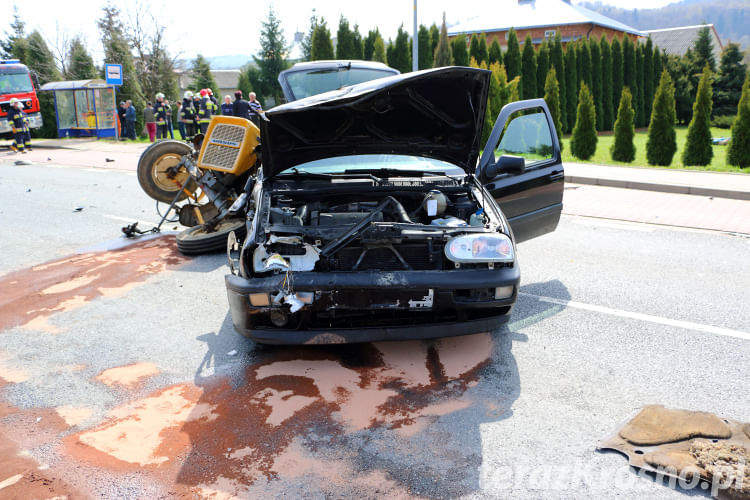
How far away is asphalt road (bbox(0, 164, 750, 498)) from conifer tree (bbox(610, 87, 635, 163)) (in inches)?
438

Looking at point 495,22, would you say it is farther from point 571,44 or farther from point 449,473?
point 449,473

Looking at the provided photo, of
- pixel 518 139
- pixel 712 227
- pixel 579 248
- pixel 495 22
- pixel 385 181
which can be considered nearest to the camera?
pixel 385 181

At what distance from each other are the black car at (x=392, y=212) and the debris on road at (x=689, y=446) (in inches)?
43.3

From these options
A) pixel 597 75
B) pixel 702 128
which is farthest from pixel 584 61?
pixel 702 128

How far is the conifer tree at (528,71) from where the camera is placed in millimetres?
Answer: 27172

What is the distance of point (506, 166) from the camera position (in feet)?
16.7

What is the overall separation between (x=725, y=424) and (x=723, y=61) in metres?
39.8

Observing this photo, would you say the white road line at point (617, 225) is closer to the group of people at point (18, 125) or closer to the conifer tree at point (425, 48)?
the group of people at point (18, 125)

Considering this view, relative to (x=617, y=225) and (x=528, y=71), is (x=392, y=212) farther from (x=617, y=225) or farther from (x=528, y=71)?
(x=528, y=71)

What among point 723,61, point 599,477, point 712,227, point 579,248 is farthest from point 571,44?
point 599,477

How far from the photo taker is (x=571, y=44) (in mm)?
28078

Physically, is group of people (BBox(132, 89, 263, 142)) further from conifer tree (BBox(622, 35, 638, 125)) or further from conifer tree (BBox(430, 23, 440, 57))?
conifer tree (BBox(622, 35, 638, 125))

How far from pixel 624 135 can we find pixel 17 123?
20.8 m

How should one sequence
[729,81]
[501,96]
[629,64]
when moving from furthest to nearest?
[729,81] → [629,64] → [501,96]
